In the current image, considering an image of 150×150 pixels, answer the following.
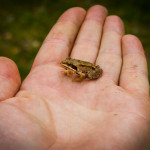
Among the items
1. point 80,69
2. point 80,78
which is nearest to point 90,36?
point 80,69

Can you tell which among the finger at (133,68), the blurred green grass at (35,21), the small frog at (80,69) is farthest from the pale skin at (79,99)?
the blurred green grass at (35,21)

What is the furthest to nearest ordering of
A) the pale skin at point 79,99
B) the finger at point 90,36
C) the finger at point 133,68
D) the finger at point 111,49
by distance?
1. the finger at point 90,36
2. the finger at point 111,49
3. the finger at point 133,68
4. the pale skin at point 79,99

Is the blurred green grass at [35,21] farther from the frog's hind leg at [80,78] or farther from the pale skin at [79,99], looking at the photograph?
the frog's hind leg at [80,78]

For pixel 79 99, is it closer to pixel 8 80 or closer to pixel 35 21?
pixel 8 80

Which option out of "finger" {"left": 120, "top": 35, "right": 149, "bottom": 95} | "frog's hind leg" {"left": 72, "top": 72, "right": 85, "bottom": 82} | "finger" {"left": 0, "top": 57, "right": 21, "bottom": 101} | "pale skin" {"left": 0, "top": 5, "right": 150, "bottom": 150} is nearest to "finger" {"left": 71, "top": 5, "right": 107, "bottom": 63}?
"pale skin" {"left": 0, "top": 5, "right": 150, "bottom": 150}

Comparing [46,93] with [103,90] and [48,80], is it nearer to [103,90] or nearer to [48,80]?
[48,80]

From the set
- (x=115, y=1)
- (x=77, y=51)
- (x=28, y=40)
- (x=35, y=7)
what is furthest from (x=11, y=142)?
(x=115, y=1)

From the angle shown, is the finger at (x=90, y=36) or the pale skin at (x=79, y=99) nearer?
the pale skin at (x=79, y=99)
